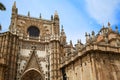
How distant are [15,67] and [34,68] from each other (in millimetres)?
2782

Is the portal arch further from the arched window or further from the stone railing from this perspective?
the arched window

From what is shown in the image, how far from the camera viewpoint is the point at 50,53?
29.8 m

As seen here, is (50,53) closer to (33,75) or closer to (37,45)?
(37,45)

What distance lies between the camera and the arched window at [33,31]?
32.3 metres

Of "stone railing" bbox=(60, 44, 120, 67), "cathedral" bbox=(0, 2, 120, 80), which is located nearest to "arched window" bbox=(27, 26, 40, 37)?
"cathedral" bbox=(0, 2, 120, 80)

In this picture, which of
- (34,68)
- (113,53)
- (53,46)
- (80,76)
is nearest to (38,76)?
(34,68)

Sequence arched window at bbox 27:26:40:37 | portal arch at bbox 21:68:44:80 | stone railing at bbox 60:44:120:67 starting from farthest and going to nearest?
1. arched window at bbox 27:26:40:37
2. portal arch at bbox 21:68:44:80
3. stone railing at bbox 60:44:120:67

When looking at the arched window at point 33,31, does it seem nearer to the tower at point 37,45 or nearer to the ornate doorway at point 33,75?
the tower at point 37,45

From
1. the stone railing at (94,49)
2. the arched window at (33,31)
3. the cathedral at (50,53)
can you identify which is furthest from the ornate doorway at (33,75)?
the arched window at (33,31)

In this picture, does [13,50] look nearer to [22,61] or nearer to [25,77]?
[22,61]

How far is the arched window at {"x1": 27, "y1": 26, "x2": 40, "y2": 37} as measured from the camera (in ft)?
106

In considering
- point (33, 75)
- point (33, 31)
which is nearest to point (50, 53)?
point (33, 75)

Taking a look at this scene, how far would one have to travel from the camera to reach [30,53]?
96.3 ft

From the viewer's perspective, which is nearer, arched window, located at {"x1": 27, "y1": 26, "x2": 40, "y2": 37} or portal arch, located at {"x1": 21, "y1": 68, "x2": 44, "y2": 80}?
portal arch, located at {"x1": 21, "y1": 68, "x2": 44, "y2": 80}
